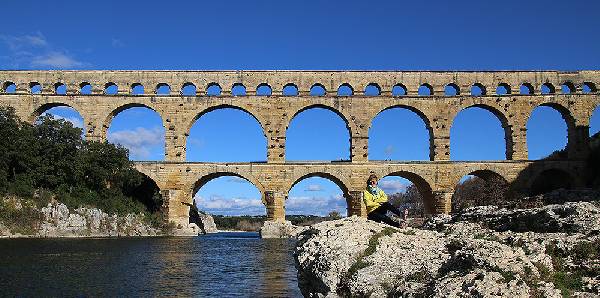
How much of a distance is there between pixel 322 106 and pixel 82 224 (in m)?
17.7

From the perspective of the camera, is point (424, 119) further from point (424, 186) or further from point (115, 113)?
point (115, 113)

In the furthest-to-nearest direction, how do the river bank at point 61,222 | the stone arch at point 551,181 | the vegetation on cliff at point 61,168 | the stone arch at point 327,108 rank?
the stone arch at point 551,181 < the stone arch at point 327,108 < the vegetation on cliff at point 61,168 < the river bank at point 61,222

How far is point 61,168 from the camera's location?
33812 millimetres

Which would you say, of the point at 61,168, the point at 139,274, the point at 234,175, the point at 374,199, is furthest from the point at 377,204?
the point at 234,175

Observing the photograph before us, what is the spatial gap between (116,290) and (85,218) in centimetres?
2366

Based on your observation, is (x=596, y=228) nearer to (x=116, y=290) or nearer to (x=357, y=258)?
(x=357, y=258)

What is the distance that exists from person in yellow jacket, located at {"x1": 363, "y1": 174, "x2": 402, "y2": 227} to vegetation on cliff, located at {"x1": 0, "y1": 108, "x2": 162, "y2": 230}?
89.4 ft

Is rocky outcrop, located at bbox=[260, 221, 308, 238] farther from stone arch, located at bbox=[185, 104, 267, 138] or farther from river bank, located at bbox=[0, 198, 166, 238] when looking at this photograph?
river bank, located at bbox=[0, 198, 166, 238]

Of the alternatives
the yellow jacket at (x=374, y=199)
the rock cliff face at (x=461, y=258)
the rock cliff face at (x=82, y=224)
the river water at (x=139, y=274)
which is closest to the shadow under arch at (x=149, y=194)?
the rock cliff face at (x=82, y=224)

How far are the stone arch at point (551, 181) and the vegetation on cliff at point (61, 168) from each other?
2685 cm

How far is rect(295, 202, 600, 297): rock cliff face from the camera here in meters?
5.30

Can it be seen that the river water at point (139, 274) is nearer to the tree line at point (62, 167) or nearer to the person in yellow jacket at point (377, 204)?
the person in yellow jacket at point (377, 204)

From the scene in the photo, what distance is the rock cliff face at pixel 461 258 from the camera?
5.30m

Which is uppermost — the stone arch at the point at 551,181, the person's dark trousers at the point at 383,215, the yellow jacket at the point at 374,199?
the stone arch at the point at 551,181
